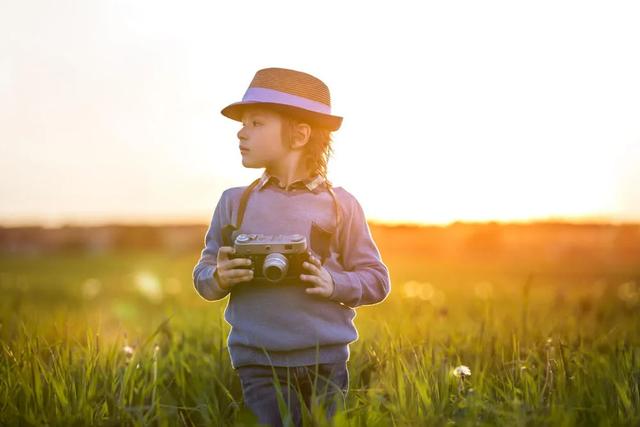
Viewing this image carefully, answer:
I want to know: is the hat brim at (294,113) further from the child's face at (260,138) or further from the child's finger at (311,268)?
the child's finger at (311,268)

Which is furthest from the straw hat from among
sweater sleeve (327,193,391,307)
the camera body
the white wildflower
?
the white wildflower

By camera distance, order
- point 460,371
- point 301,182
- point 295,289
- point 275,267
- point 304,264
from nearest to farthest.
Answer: point 275,267
point 304,264
point 295,289
point 460,371
point 301,182

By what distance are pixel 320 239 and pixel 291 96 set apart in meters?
0.84

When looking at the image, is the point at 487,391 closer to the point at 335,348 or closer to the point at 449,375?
the point at 449,375

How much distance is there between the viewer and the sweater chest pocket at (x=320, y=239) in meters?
4.23

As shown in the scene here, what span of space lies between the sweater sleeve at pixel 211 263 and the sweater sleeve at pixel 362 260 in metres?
0.66

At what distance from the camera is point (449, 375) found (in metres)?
4.27

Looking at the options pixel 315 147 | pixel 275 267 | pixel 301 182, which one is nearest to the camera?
pixel 275 267

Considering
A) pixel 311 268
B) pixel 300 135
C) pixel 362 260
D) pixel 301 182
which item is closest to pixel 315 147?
pixel 300 135

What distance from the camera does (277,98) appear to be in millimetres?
4230

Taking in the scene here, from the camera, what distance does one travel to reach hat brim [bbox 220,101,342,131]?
13.9 ft

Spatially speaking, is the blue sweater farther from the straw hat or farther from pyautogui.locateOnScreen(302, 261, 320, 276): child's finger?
the straw hat

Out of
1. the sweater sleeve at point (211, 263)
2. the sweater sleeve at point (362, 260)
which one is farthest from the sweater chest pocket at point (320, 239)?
Answer: the sweater sleeve at point (211, 263)

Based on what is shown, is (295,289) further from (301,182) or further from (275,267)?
(301,182)
